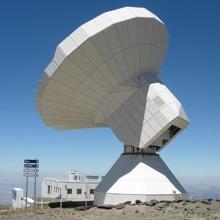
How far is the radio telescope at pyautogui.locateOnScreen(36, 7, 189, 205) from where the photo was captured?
1054 inches

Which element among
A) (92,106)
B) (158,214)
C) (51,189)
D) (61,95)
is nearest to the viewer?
(158,214)

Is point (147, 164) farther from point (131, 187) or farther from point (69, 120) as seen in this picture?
point (69, 120)

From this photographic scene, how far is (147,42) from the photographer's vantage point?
29.7 metres

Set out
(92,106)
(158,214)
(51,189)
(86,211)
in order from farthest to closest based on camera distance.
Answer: (51,189), (92,106), (86,211), (158,214)

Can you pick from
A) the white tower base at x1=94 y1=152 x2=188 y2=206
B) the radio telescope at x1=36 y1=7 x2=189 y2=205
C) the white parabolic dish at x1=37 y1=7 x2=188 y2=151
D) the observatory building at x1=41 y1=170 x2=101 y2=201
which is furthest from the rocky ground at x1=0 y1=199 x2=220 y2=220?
the observatory building at x1=41 y1=170 x2=101 y2=201

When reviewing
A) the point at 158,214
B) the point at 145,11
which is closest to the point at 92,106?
the point at 145,11

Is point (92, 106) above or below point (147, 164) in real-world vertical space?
above

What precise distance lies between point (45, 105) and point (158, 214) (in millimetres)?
11544

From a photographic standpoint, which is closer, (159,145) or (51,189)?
(159,145)

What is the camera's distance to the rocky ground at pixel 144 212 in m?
24.1

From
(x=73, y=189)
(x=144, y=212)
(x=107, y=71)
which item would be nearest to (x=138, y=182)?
(x=144, y=212)

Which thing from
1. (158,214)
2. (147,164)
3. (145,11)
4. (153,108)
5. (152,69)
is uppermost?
(145,11)

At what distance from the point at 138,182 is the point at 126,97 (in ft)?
20.2

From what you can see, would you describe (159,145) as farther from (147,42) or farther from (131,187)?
(147,42)
